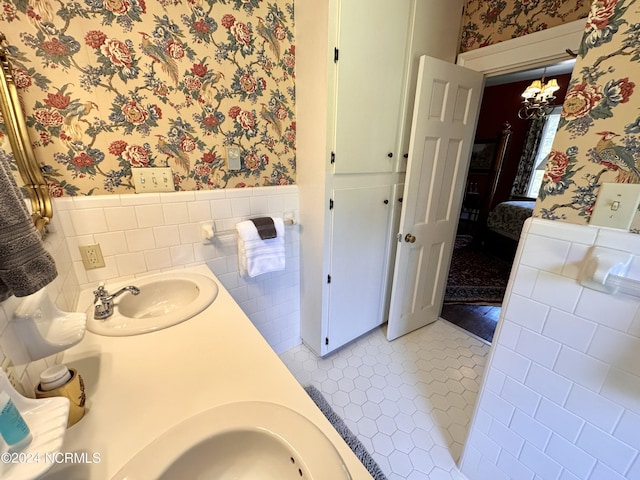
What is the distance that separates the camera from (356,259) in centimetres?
171

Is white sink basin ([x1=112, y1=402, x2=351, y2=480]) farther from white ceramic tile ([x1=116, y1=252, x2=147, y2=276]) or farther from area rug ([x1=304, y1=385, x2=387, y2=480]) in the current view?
white ceramic tile ([x1=116, y1=252, x2=147, y2=276])

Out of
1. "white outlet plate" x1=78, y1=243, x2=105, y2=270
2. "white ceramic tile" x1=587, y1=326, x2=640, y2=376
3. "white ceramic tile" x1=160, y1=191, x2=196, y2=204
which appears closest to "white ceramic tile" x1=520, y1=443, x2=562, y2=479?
"white ceramic tile" x1=587, y1=326, x2=640, y2=376

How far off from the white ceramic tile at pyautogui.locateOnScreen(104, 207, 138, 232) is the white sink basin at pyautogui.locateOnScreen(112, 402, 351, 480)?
91cm

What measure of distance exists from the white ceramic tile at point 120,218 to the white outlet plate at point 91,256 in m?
0.10

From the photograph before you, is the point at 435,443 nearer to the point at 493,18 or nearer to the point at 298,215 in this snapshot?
the point at 298,215

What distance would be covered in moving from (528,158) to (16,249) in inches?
224

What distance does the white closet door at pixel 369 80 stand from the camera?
1.26 metres

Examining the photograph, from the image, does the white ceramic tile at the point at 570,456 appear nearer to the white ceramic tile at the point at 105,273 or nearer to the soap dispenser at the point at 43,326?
the soap dispenser at the point at 43,326

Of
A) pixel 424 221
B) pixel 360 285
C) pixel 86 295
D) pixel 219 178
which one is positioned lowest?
pixel 360 285

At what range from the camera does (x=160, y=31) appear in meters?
1.07

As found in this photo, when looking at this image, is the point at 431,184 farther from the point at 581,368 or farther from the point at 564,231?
the point at 581,368

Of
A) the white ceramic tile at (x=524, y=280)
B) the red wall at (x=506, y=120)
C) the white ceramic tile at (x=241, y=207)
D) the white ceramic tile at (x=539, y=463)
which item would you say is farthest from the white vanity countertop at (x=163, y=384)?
the red wall at (x=506, y=120)

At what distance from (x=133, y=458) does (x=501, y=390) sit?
3.79ft

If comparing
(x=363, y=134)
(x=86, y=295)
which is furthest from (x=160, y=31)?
(x=86, y=295)
